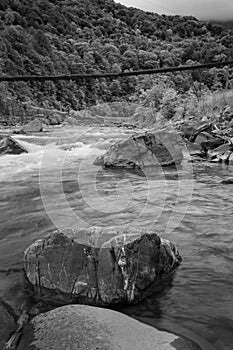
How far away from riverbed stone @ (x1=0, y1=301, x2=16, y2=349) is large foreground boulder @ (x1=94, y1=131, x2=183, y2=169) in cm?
740

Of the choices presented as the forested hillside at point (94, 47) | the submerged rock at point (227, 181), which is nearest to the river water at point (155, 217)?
the submerged rock at point (227, 181)

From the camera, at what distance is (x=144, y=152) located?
10586 mm

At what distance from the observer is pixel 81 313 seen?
2.64m

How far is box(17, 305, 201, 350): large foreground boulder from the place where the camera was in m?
2.34

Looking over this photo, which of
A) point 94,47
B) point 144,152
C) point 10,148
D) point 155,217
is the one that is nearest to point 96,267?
point 155,217

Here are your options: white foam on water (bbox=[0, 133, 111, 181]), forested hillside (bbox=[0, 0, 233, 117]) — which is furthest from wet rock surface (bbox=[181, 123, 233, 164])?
forested hillside (bbox=[0, 0, 233, 117])

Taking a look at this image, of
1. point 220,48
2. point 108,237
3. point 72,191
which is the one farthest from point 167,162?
point 220,48

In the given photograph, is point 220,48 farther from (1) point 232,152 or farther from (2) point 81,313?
(2) point 81,313

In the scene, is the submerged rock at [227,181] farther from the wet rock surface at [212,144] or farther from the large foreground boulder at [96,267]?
the large foreground boulder at [96,267]

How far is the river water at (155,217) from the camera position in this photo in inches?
121

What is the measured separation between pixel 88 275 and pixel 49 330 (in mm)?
782

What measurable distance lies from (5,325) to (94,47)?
272 ft

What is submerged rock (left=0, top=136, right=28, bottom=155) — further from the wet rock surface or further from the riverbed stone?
the riverbed stone

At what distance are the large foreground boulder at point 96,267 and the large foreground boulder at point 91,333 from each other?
0.44 meters
